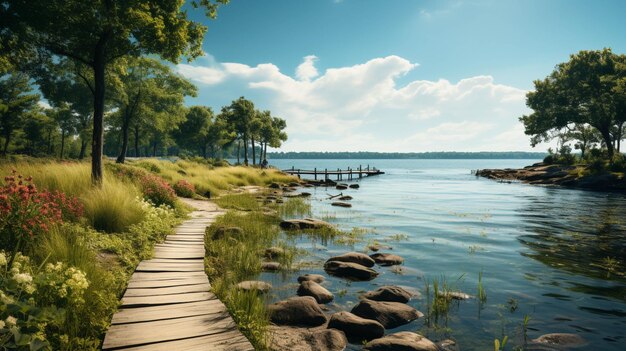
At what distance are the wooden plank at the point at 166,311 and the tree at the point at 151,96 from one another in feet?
114

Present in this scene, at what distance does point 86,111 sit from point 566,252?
53739mm

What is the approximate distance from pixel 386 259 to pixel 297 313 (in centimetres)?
476

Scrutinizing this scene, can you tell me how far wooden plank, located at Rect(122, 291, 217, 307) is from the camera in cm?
528

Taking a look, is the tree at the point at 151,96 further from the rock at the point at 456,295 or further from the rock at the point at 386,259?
the rock at the point at 456,295

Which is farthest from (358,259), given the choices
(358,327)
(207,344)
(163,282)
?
(207,344)

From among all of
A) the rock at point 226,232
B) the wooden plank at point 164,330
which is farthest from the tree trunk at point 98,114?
the wooden plank at point 164,330

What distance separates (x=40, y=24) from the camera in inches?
441

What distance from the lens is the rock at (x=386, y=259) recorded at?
1032 cm

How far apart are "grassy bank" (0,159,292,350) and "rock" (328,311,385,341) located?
3401 millimetres

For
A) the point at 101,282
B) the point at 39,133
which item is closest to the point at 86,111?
the point at 39,133

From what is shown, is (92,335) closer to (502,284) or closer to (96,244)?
(96,244)

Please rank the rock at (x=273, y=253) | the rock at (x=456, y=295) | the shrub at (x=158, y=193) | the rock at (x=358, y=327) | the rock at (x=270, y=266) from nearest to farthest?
the rock at (x=358, y=327) < the rock at (x=456, y=295) < the rock at (x=270, y=266) < the rock at (x=273, y=253) < the shrub at (x=158, y=193)

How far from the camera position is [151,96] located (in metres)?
39.6

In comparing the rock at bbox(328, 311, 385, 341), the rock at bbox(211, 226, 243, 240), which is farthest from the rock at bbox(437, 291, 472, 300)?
the rock at bbox(211, 226, 243, 240)
